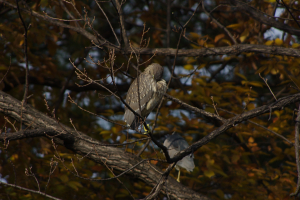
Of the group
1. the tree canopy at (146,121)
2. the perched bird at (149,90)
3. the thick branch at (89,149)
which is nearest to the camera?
the tree canopy at (146,121)

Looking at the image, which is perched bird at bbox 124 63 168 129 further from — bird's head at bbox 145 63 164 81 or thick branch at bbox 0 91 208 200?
thick branch at bbox 0 91 208 200

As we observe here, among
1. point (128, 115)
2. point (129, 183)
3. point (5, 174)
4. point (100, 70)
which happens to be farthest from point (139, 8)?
point (5, 174)

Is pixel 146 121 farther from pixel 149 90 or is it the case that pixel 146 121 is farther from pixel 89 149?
pixel 89 149

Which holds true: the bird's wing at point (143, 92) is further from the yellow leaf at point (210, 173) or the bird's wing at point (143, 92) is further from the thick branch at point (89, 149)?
the yellow leaf at point (210, 173)

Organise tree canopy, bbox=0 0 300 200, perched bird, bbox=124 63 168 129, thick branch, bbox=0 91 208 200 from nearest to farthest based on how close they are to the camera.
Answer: tree canopy, bbox=0 0 300 200
thick branch, bbox=0 91 208 200
perched bird, bbox=124 63 168 129

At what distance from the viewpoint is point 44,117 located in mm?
3139

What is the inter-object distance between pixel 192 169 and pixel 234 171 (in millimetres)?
706

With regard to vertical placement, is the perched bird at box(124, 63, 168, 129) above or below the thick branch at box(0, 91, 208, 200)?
above

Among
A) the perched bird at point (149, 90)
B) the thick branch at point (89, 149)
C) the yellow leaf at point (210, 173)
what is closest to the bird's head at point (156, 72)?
the perched bird at point (149, 90)

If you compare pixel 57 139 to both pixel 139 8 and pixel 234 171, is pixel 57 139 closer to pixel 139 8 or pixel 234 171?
pixel 234 171

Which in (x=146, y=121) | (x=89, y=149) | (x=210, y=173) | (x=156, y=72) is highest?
(x=156, y=72)

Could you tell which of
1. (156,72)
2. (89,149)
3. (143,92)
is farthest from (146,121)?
(89,149)

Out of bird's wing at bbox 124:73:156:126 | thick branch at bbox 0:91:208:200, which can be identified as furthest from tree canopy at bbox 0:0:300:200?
bird's wing at bbox 124:73:156:126

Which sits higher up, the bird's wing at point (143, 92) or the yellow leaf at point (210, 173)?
the bird's wing at point (143, 92)
